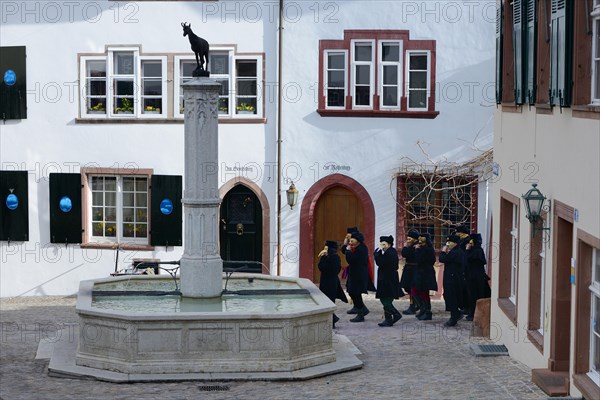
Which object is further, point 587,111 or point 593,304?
point 593,304

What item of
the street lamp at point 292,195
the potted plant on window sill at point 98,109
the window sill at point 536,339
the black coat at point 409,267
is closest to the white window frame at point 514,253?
the window sill at point 536,339

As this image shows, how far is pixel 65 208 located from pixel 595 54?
15.9 meters

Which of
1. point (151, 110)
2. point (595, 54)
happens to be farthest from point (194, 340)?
point (151, 110)

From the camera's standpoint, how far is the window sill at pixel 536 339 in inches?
616

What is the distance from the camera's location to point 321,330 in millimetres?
16766

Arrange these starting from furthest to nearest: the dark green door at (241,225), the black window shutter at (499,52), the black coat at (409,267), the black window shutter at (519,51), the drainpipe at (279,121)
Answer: the dark green door at (241,225), the drainpipe at (279,121), the black coat at (409,267), the black window shutter at (499,52), the black window shutter at (519,51)

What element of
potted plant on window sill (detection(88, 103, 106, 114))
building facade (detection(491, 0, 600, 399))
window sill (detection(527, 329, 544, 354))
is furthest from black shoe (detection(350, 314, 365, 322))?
potted plant on window sill (detection(88, 103, 106, 114))

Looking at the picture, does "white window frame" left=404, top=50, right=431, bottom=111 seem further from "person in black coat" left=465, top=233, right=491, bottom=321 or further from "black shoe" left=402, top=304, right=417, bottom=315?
"person in black coat" left=465, top=233, right=491, bottom=321

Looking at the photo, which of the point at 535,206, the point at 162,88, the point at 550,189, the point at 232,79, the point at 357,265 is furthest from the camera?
the point at 162,88

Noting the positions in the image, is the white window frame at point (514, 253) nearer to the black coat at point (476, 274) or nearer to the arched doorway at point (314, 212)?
the black coat at point (476, 274)

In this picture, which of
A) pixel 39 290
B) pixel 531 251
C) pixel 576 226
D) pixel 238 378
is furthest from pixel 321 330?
pixel 39 290

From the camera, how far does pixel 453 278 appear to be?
21219mm

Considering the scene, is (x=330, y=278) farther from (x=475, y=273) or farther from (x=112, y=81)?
(x=112, y=81)

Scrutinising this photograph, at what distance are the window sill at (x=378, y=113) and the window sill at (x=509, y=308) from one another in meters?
7.96
